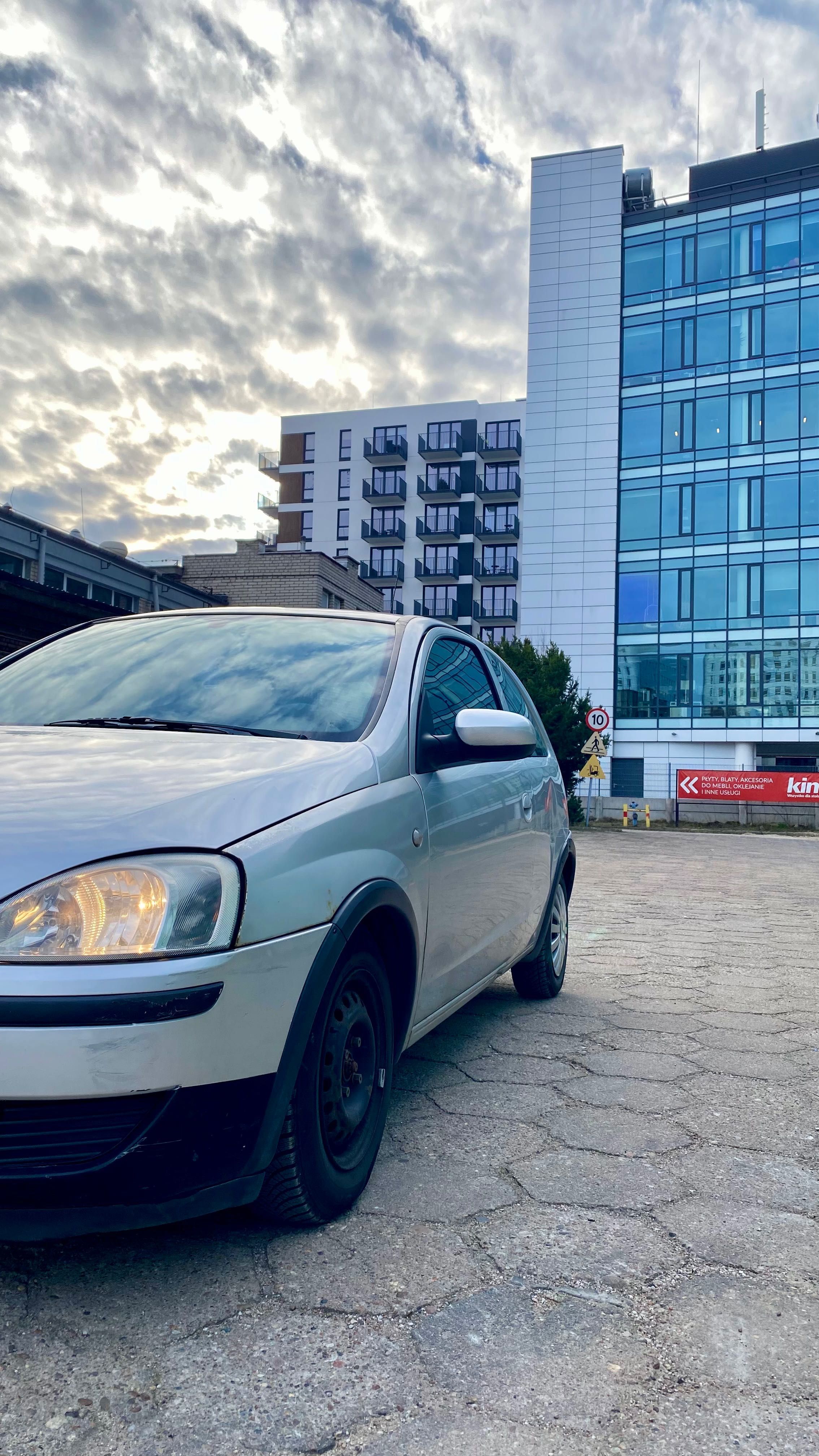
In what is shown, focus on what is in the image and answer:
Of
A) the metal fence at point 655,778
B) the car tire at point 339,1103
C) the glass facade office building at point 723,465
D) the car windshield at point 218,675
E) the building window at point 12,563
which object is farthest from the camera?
the metal fence at point 655,778

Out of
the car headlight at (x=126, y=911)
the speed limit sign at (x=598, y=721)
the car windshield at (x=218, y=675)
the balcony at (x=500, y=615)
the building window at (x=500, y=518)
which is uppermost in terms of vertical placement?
the building window at (x=500, y=518)

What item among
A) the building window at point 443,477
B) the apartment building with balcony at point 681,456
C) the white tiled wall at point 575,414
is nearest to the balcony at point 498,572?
the building window at point 443,477

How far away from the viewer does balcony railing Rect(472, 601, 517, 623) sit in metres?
58.7

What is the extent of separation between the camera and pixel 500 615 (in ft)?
193

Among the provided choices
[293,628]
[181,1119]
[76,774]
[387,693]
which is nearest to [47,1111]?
[181,1119]

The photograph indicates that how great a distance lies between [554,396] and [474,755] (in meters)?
44.1

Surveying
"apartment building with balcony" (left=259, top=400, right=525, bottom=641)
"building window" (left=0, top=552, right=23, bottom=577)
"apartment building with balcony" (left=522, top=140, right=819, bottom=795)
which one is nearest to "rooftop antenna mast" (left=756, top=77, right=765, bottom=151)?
"apartment building with balcony" (left=522, top=140, right=819, bottom=795)

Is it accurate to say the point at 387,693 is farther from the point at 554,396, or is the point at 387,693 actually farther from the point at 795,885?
the point at 554,396

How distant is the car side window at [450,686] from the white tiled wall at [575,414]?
1539 inches

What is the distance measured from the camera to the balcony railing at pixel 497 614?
58688 millimetres

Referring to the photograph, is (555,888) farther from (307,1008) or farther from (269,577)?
(269,577)

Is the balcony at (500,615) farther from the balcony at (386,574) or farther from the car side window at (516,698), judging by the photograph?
the car side window at (516,698)

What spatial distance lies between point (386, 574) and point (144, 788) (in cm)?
5890

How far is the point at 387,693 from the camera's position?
9.39ft
